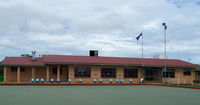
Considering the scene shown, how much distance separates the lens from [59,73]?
28.1 m

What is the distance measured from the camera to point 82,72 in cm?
2791

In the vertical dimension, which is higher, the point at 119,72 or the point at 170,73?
the point at 119,72

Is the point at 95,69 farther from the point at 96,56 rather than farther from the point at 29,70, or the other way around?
the point at 29,70

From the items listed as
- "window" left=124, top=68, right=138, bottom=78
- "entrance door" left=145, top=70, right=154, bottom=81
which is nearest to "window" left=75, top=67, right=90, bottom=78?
"window" left=124, top=68, right=138, bottom=78

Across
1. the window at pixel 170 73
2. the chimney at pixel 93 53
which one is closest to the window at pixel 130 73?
the window at pixel 170 73

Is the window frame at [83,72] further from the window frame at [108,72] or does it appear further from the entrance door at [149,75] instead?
the entrance door at [149,75]

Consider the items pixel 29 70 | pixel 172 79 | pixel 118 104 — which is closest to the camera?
pixel 118 104

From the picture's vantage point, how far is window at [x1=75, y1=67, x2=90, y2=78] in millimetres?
27688

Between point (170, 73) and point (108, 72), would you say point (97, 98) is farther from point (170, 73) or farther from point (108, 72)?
point (170, 73)

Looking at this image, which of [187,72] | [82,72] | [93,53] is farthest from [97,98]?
[187,72]

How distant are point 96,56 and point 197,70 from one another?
12.7 metres

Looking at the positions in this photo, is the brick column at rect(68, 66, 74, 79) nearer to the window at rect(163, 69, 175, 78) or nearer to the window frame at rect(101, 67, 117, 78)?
the window frame at rect(101, 67, 117, 78)

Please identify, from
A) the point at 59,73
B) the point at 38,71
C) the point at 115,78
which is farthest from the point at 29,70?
the point at 115,78

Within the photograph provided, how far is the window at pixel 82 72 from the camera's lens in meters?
27.7
